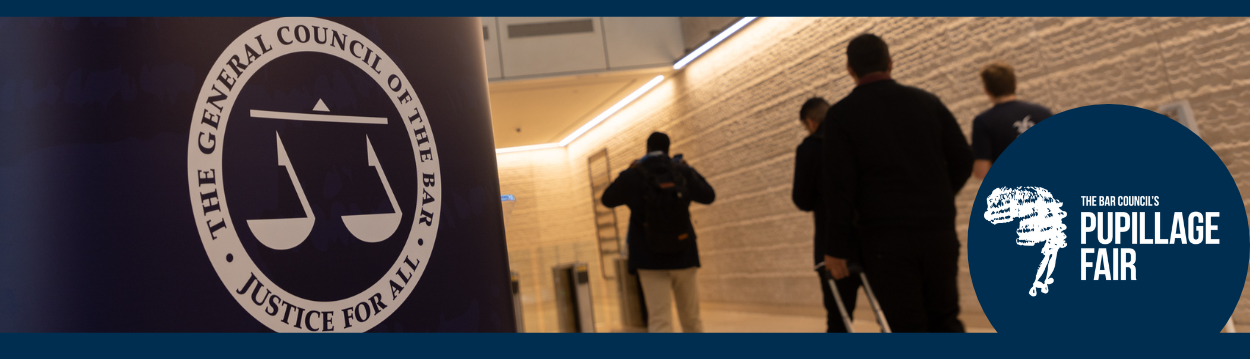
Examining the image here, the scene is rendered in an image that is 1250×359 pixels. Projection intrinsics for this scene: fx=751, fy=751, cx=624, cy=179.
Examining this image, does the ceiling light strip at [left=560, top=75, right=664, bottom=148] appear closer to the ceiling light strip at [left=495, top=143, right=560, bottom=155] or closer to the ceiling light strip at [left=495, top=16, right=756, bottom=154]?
the ceiling light strip at [left=495, top=16, right=756, bottom=154]

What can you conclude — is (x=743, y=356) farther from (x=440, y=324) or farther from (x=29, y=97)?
(x=29, y=97)

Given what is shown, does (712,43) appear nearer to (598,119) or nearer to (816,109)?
(598,119)

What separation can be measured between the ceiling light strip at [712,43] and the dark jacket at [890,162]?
4.31 m

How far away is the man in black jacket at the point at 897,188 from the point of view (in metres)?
1.81

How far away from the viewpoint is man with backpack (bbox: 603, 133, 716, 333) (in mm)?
3393

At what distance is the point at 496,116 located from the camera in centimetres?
870

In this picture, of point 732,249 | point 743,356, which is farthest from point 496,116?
point 743,356

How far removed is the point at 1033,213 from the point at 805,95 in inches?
170

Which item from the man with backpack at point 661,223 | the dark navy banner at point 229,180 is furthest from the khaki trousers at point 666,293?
the dark navy banner at point 229,180

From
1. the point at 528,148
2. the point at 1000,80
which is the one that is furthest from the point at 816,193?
the point at 528,148

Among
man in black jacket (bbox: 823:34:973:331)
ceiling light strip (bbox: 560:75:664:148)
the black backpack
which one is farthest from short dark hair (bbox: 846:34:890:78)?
ceiling light strip (bbox: 560:75:664:148)

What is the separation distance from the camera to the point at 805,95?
572 centimetres

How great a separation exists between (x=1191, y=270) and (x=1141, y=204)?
180 mm

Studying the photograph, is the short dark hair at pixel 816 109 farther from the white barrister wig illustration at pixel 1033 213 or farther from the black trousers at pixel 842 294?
the white barrister wig illustration at pixel 1033 213
